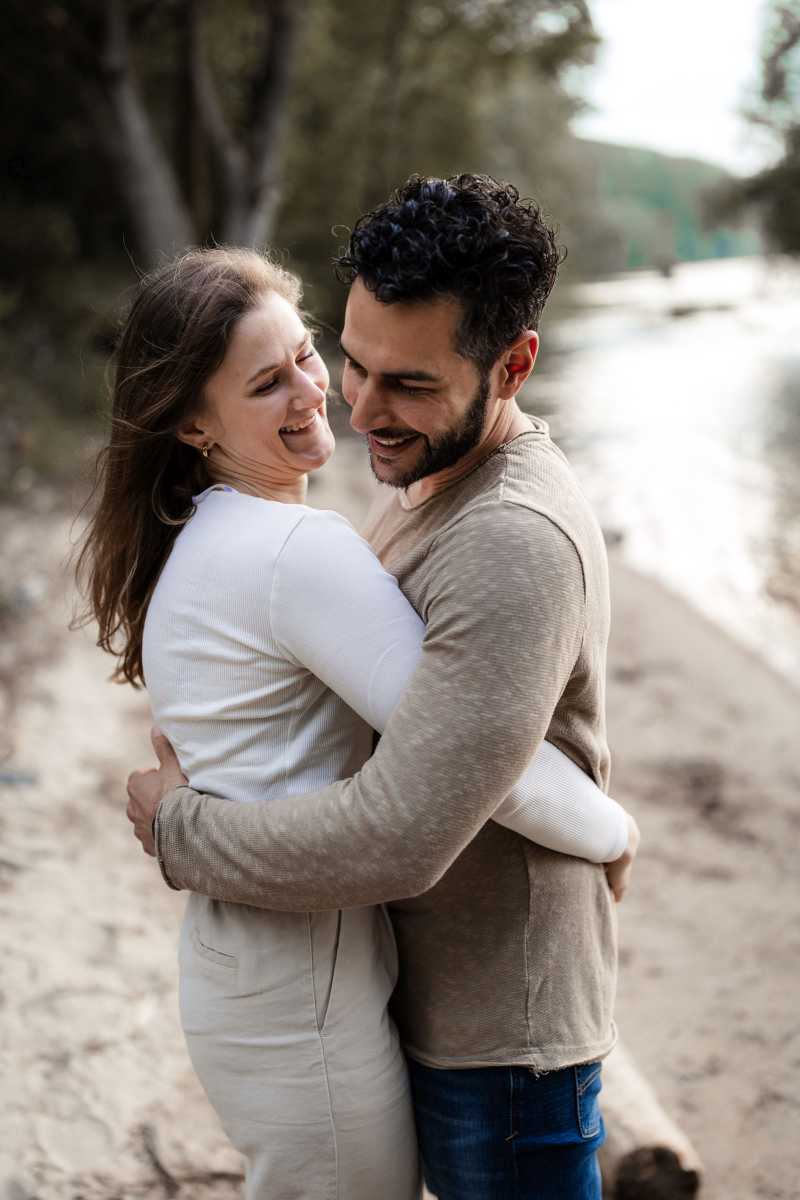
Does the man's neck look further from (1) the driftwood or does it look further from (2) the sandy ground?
(2) the sandy ground

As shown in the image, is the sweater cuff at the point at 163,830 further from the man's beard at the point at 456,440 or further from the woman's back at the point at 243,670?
the man's beard at the point at 456,440

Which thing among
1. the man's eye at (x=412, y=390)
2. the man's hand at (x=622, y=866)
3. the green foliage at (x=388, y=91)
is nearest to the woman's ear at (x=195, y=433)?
the man's eye at (x=412, y=390)

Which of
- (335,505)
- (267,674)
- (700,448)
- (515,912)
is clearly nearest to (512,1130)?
(515,912)

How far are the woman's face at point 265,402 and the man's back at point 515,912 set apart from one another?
9.4 inches

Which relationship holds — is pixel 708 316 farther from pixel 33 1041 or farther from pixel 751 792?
pixel 33 1041

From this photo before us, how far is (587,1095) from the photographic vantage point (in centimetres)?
179

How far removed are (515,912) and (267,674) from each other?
0.54 metres

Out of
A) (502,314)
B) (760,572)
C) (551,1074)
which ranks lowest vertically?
(760,572)

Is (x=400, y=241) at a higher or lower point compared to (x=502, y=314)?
higher

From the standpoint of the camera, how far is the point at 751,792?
256 inches

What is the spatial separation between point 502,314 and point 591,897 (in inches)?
37.1

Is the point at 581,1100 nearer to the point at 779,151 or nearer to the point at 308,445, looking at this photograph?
the point at 308,445

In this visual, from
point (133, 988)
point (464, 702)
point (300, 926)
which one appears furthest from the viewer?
point (133, 988)

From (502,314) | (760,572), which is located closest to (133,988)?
(502,314)
